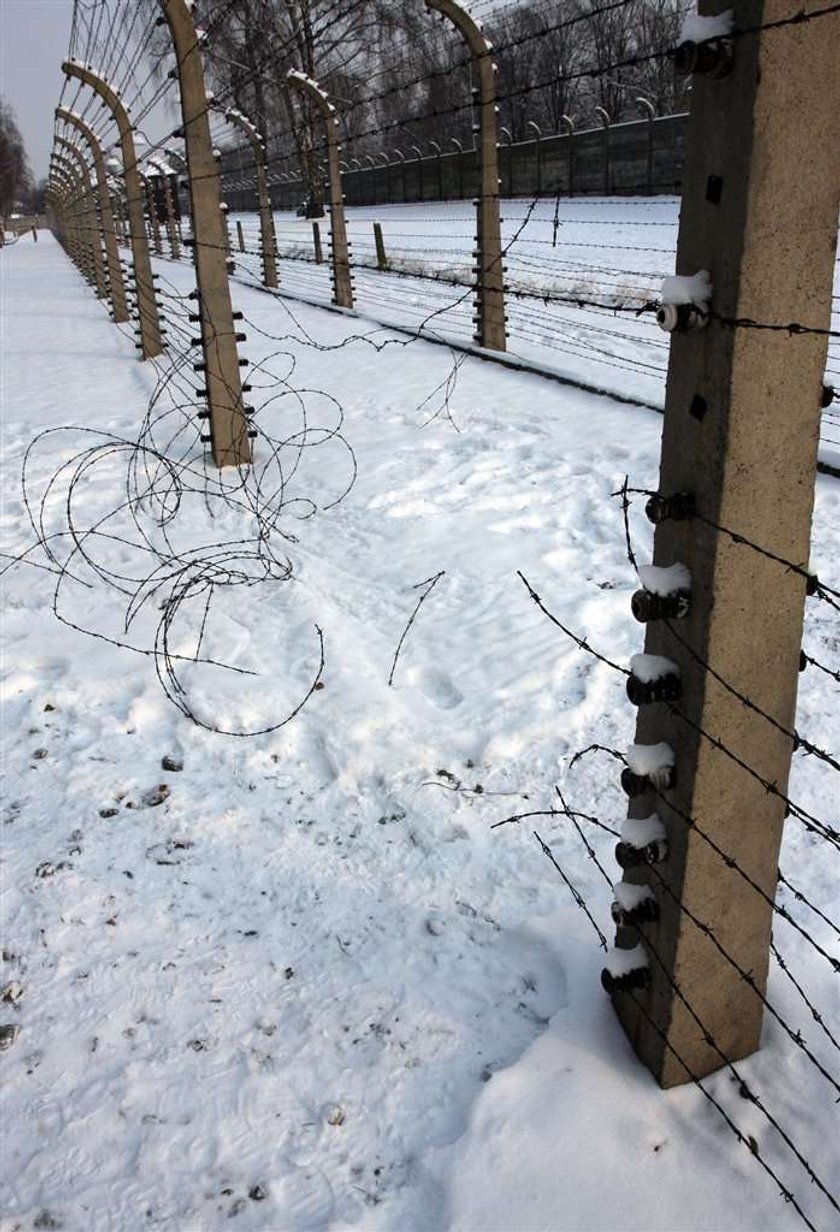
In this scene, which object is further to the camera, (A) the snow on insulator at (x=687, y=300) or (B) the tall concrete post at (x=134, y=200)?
(B) the tall concrete post at (x=134, y=200)

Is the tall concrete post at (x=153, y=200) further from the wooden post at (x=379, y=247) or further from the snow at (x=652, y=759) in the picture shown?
the snow at (x=652, y=759)

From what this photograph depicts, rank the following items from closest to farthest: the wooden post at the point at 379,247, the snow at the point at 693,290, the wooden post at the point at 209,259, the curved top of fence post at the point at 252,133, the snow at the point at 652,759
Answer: the snow at the point at 693,290 < the snow at the point at 652,759 < the wooden post at the point at 209,259 < the curved top of fence post at the point at 252,133 < the wooden post at the point at 379,247

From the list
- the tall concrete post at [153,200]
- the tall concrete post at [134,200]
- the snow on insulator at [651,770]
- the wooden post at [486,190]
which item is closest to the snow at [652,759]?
the snow on insulator at [651,770]

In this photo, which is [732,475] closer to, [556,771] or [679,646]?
[679,646]

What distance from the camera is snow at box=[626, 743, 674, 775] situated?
157 cm

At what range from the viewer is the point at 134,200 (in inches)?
379

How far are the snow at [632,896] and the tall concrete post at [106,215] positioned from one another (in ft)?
41.4

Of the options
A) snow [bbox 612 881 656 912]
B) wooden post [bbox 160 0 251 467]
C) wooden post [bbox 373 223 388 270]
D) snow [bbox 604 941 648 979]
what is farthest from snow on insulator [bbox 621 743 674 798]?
wooden post [bbox 373 223 388 270]

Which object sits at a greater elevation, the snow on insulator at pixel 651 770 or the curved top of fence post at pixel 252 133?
the curved top of fence post at pixel 252 133

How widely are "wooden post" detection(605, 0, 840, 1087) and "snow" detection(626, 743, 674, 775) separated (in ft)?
0.07

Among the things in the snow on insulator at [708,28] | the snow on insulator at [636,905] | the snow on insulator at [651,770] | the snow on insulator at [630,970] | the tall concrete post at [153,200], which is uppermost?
the tall concrete post at [153,200]

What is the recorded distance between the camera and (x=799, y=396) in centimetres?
132

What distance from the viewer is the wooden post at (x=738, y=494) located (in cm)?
117

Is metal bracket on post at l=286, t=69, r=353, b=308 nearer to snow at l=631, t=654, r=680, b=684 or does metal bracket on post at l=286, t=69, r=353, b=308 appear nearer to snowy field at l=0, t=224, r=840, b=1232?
snowy field at l=0, t=224, r=840, b=1232
